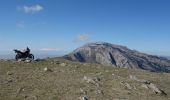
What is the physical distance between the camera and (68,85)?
29.9 metres

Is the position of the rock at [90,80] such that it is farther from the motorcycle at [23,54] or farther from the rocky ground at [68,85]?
the motorcycle at [23,54]

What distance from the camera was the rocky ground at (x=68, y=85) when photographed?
26.9 meters

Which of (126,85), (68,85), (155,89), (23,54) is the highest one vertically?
(23,54)

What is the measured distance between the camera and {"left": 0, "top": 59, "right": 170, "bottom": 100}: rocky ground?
26.9m

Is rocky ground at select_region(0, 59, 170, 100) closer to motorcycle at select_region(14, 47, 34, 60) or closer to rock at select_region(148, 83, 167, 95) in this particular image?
rock at select_region(148, 83, 167, 95)

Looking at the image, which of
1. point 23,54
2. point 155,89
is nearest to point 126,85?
point 155,89

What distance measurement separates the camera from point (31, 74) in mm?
33062

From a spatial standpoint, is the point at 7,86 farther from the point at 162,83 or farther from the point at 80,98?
the point at 162,83

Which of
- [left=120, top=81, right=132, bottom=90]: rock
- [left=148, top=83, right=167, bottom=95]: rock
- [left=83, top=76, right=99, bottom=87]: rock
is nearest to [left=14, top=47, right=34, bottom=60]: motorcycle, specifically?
[left=83, top=76, right=99, bottom=87]: rock

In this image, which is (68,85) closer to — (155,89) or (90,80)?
(90,80)

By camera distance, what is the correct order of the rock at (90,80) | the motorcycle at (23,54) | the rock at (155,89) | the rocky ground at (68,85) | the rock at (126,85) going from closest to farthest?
the rocky ground at (68,85) → the rock at (126,85) → the rock at (155,89) → the rock at (90,80) → the motorcycle at (23,54)

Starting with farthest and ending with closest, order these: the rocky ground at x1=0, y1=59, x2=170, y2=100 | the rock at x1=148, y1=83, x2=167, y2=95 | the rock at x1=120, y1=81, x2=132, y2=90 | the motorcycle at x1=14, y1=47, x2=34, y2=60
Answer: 1. the motorcycle at x1=14, y1=47, x2=34, y2=60
2. the rock at x1=148, y1=83, x2=167, y2=95
3. the rock at x1=120, y1=81, x2=132, y2=90
4. the rocky ground at x1=0, y1=59, x2=170, y2=100

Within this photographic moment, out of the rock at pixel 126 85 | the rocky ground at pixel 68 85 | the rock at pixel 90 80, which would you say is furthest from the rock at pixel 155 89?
the rock at pixel 90 80

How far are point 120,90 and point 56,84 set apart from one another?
6.56m
